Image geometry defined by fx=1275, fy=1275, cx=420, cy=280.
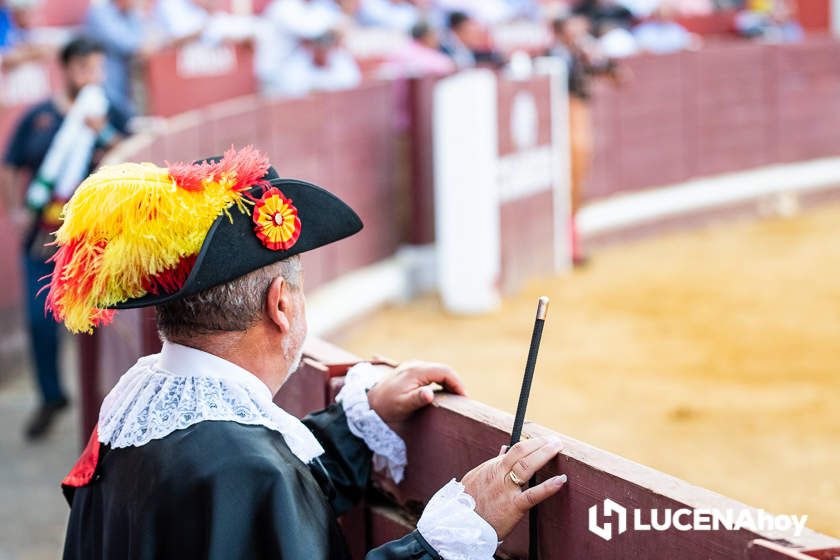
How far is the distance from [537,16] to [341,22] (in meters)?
4.87

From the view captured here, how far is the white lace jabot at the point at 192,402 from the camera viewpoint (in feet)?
6.27

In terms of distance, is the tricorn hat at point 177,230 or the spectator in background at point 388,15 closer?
the tricorn hat at point 177,230

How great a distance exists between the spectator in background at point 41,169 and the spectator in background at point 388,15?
17.4 feet

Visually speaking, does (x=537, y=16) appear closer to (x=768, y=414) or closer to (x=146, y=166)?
(x=768, y=414)

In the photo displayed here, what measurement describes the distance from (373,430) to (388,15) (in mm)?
9093

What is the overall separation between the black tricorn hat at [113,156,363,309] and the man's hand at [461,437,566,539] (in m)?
0.44

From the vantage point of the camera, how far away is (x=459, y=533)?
6.05 feet

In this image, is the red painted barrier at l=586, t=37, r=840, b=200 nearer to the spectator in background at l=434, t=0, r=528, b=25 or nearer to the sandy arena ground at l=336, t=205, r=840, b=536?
the sandy arena ground at l=336, t=205, r=840, b=536

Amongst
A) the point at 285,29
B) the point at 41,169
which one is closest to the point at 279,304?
the point at 41,169

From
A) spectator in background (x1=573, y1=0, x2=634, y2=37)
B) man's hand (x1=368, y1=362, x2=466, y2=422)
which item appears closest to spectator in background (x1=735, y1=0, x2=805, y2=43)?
spectator in background (x1=573, y1=0, x2=634, y2=37)

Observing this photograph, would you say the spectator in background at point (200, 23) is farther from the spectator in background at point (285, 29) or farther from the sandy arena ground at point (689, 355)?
→ the sandy arena ground at point (689, 355)

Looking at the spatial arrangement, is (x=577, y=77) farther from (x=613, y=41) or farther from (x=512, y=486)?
(x=512, y=486)

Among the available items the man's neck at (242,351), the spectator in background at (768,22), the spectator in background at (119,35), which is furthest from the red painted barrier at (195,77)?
the spectator in background at (768,22)

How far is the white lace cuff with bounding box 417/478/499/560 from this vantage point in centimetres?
184
